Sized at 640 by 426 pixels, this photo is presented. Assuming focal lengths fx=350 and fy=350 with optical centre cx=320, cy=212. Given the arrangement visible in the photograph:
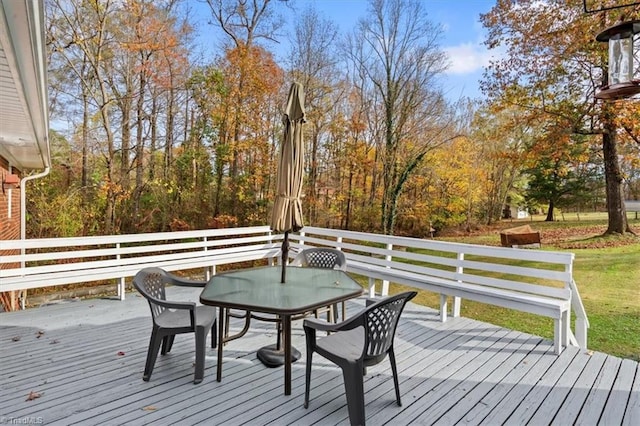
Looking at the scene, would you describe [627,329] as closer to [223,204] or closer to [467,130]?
[223,204]

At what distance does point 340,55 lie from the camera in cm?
1200

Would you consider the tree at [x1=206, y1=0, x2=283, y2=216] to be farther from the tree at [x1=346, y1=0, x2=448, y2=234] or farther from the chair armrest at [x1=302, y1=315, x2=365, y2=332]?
the chair armrest at [x1=302, y1=315, x2=365, y2=332]

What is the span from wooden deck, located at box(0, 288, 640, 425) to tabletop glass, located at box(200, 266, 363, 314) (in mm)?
644

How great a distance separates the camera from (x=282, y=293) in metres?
2.77

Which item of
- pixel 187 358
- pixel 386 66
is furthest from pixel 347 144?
pixel 187 358

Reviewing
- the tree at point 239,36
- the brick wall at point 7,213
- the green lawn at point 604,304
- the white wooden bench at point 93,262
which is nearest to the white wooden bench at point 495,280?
the green lawn at point 604,304

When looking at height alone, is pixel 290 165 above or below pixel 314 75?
below

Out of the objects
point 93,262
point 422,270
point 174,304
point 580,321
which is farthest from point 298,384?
point 93,262

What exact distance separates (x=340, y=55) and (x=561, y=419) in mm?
11890

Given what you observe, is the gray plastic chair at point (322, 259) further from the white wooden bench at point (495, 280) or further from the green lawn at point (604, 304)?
the green lawn at point (604, 304)

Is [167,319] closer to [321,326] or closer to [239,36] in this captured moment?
[321,326]

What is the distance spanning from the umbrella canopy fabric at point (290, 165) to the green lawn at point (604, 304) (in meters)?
4.05

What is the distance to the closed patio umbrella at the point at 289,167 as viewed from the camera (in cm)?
307

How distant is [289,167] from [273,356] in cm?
164
